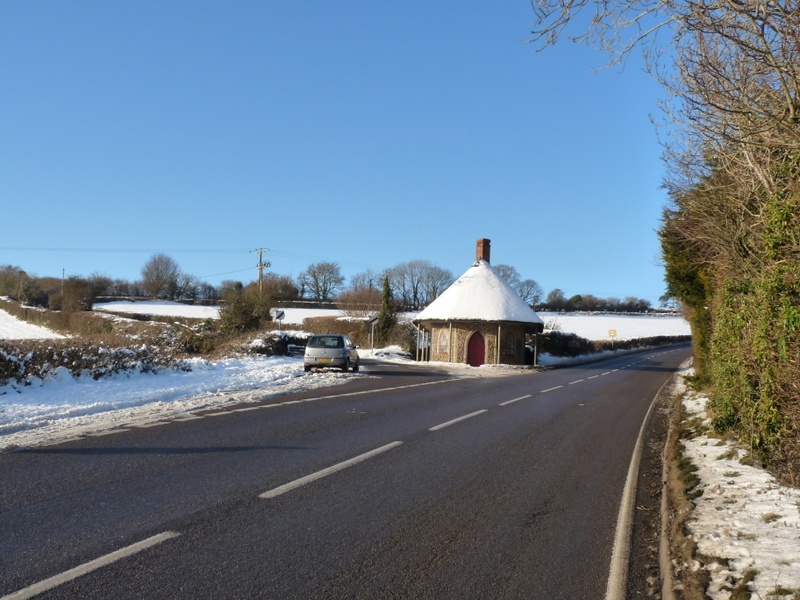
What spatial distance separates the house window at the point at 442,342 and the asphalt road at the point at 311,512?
3393cm

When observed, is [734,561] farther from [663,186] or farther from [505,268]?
[505,268]

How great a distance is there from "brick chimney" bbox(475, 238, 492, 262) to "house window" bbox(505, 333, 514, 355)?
8914mm

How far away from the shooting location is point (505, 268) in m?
124

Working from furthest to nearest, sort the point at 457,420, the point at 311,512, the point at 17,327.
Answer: the point at 17,327
the point at 457,420
the point at 311,512

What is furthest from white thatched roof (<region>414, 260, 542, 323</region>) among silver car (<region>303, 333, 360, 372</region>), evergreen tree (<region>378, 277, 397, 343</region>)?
silver car (<region>303, 333, 360, 372</region>)

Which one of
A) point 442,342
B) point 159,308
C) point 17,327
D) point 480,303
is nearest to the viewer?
point 480,303

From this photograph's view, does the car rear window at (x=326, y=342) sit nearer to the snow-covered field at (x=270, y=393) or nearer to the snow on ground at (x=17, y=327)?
the snow-covered field at (x=270, y=393)

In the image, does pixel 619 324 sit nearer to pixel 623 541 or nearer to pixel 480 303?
pixel 480 303

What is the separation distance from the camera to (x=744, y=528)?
237 inches

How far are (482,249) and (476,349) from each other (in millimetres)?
10395

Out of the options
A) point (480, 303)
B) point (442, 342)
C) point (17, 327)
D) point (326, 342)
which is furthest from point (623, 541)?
point (17, 327)

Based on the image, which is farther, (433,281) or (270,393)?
(433,281)

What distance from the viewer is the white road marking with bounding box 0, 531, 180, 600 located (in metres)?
4.23

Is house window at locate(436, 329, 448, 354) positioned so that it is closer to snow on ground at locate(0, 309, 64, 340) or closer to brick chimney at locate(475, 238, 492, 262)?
brick chimney at locate(475, 238, 492, 262)
